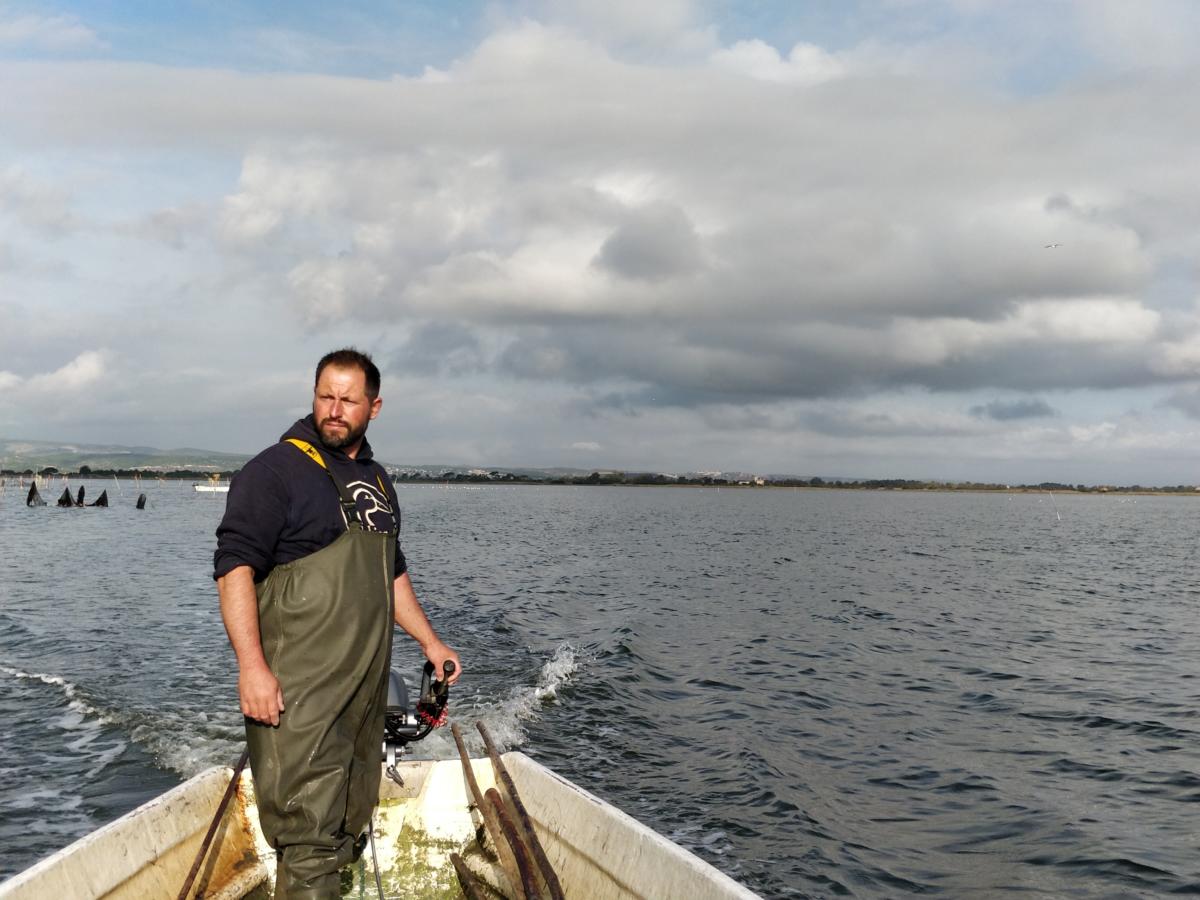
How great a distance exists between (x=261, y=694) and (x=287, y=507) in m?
0.96

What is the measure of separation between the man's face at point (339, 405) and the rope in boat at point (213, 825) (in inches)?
72.5

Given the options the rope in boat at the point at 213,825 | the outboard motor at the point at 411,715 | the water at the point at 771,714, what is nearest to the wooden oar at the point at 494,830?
the outboard motor at the point at 411,715

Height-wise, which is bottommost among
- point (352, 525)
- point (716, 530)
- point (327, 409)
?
point (716, 530)

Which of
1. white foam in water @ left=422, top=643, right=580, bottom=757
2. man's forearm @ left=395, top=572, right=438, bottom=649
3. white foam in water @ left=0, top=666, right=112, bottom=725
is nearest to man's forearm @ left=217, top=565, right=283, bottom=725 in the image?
man's forearm @ left=395, top=572, right=438, bottom=649

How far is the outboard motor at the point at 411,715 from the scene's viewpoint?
19.6ft

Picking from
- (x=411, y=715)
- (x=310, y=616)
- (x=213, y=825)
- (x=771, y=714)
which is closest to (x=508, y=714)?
(x=771, y=714)

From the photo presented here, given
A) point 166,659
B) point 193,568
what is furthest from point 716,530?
point 166,659

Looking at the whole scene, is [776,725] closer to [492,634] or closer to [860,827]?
[860,827]

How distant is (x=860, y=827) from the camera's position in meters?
10.2

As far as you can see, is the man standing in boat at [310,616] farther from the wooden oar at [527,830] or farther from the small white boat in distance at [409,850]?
the small white boat in distance at [409,850]

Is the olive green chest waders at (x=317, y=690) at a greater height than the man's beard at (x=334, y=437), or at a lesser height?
lesser

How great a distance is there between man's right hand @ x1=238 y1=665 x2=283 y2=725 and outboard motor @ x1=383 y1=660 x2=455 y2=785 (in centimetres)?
160

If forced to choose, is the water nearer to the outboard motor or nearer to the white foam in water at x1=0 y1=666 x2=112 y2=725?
the white foam in water at x1=0 y1=666 x2=112 y2=725

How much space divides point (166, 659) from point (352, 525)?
15535 millimetres
